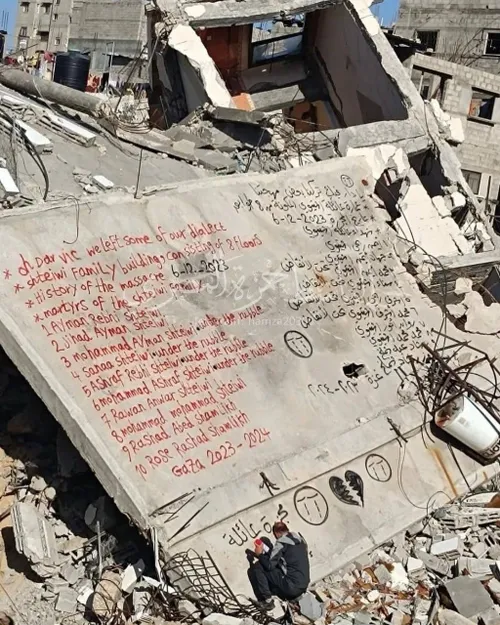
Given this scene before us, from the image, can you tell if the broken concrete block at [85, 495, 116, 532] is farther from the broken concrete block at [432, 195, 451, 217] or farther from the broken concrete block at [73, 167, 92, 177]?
the broken concrete block at [432, 195, 451, 217]

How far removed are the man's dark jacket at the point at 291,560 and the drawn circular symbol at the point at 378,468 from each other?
154cm

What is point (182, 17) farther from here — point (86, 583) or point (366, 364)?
point (86, 583)

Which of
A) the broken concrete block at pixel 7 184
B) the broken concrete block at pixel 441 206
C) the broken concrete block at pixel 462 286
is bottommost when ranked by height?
the broken concrete block at pixel 462 286

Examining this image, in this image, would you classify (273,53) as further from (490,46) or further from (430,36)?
(430,36)

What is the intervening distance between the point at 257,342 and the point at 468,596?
10.4 ft

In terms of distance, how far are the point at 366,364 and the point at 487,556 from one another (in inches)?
94.4

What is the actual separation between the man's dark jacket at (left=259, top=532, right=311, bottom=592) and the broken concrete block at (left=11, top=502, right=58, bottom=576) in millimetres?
Result: 1808

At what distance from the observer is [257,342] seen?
8109 mm

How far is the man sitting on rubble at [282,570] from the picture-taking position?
6160 mm

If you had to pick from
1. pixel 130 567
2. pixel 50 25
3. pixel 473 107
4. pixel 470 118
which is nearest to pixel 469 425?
pixel 130 567

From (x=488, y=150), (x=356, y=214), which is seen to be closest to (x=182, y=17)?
(x=356, y=214)

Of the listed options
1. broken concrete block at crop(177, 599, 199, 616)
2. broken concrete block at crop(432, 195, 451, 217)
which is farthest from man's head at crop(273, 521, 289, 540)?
broken concrete block at crop(432, 195, 451, 217)

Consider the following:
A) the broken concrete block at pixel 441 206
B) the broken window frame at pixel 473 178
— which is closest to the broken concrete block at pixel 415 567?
the broken concrete block at pixel 441 206

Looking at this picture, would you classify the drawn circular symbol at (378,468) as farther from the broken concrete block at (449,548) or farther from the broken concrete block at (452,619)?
the broken concrete block at (452,619)
